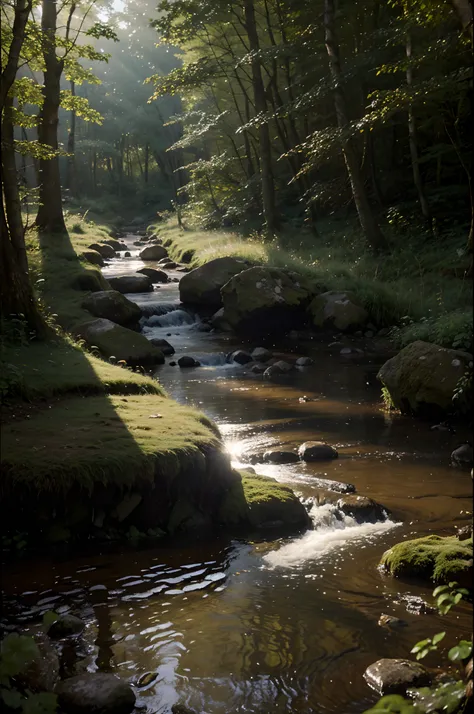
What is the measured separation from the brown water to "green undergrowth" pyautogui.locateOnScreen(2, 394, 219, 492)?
1.97 ft

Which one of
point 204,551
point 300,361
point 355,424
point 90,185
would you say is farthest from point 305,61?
point 90,185

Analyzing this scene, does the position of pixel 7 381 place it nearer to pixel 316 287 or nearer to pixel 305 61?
pixel 316 287

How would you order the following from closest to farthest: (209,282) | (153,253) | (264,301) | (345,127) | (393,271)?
(264,301)
(345,127)
(393,271)
(209,282)
(153,253)

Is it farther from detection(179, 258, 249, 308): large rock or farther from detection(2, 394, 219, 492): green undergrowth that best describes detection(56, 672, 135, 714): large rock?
detection(179, 258, 249, 308): large rock

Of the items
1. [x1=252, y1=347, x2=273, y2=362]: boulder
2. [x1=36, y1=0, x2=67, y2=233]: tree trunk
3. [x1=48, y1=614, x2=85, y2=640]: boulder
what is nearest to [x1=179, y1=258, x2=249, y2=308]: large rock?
[x1=252, y1=347, x2=273, y2=362]: boulder

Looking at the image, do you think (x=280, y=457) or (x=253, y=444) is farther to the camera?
(x=253, y=444)

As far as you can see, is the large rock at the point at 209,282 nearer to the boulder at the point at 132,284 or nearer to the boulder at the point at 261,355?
the boulder at the point at 132,284

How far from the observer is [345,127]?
16.1 meters

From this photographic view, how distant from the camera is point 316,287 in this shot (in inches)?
654

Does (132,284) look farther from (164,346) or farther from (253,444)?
(253,444)

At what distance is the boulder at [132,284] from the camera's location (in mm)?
19766

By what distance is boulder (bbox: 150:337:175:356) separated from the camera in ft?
46.8

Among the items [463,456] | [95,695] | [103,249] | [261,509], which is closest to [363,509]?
[261,509]

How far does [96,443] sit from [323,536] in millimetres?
2003
